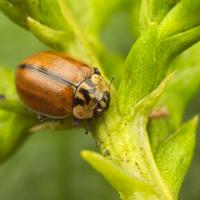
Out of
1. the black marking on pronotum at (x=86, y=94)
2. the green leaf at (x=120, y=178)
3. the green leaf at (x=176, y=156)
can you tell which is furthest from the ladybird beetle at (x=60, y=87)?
the green leaf at (x=120, y=178)

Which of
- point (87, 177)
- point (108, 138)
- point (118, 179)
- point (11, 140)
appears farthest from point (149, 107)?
point (87, 177)

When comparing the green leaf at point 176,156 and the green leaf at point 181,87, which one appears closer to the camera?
the green leaf at point 176,156

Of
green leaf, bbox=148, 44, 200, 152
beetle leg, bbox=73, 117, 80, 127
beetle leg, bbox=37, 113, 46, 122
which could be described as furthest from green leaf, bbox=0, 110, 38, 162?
green leaf, bbox=148, 44, 200, 152

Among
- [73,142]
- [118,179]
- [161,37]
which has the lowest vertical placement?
[118,179]

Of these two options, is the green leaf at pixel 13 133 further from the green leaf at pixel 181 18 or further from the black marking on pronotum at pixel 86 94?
the green leaf at pixel 181 18

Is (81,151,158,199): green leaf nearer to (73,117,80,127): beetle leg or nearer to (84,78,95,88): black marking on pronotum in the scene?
(73,117,80,127): beetle leg

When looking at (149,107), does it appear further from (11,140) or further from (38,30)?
(11,140)
